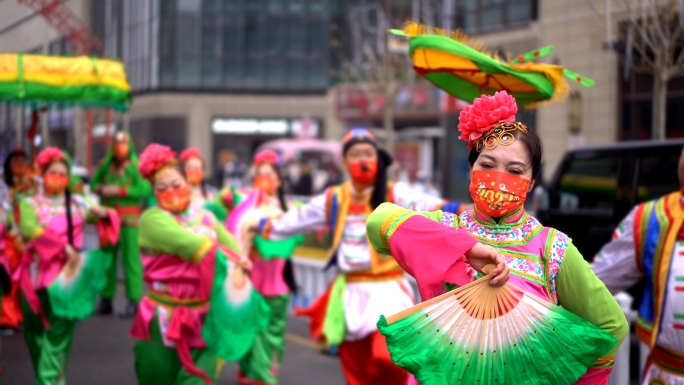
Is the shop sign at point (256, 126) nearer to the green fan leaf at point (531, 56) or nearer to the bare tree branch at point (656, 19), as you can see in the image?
the bare tree branch at point (656, 19)

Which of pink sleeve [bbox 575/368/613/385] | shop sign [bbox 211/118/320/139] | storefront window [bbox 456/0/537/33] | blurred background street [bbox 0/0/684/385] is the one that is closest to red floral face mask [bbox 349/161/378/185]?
blurred background street [bbox 0/0/684/385]

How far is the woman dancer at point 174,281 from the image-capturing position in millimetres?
5578

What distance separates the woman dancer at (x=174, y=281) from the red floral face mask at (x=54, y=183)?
4.96ft

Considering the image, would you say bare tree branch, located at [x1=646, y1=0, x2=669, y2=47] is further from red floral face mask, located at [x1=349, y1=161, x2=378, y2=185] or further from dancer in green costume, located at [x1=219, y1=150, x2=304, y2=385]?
red floral face mask, located at [x1=349, y1=161, x2=378, y2=185]

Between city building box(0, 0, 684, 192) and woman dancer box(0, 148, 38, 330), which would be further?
city building box(0, 0, 684, 192)

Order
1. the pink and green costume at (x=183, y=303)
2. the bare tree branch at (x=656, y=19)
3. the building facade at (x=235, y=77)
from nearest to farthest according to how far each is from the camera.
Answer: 1. the pink and green costume at (x=183, y=303)
2. the bare tree branch at (x=656, y=19)
3. the building facade at (x=235, y=77)

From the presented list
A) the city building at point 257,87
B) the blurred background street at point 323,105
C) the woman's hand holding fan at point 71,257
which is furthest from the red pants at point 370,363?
the city building at point 257,87

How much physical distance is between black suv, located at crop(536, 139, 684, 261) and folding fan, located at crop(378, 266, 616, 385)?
16.2ft

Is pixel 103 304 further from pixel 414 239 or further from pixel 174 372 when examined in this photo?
pixel 414 239

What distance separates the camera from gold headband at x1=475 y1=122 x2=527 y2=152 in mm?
3324

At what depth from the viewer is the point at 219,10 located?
41719mm

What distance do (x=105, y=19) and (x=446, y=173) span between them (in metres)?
18.9

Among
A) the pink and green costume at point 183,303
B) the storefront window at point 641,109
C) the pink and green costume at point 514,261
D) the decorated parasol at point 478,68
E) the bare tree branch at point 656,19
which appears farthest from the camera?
the storefront window at point 641,109

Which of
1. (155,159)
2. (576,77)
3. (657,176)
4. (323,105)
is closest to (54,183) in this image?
(155,159)
